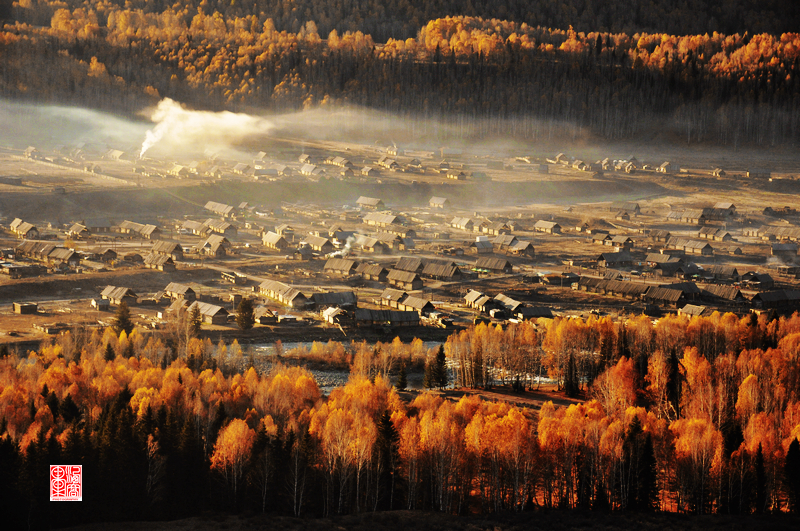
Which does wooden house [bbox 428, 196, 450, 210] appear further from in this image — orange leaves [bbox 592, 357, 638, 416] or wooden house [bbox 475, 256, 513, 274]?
orange leaves [bbox 592, 357, 638, 416]

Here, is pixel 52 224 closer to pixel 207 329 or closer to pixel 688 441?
pixel 207 329

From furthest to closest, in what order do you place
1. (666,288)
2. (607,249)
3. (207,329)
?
(607,249) → (666,288) → (207,329)

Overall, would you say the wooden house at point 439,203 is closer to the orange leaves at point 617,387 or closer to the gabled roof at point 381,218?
the gabled roof at point 381,218

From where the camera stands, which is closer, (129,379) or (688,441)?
(688,441)

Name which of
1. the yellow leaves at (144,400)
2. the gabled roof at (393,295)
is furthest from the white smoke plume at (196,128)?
the yellow leaves at (144,400)

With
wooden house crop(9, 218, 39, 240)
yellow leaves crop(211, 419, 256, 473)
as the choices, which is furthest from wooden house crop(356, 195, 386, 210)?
yellow leaves crop(211, 419, 256, 473)

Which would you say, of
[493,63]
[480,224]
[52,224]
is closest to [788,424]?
[480,224]

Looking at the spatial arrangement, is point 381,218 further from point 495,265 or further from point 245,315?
Answer: point 245,315
